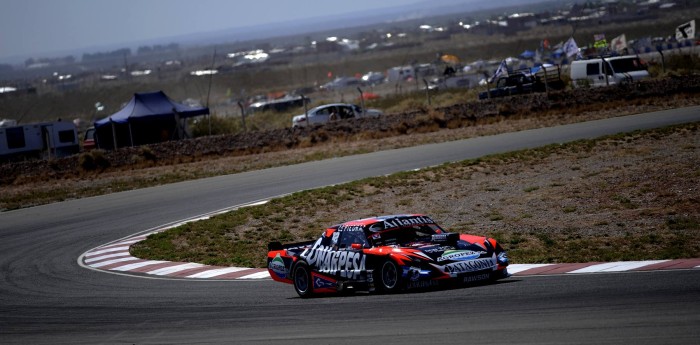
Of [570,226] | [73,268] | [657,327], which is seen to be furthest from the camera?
[73,268]

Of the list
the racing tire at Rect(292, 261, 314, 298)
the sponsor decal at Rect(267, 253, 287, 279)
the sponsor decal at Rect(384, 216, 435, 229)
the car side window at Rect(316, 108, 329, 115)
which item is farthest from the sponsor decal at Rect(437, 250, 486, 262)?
the car side window at Rect(316, 108, 329, 115)

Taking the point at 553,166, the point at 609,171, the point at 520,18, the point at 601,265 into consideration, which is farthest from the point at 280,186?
the point at 520,18

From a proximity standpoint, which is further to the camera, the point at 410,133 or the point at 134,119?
the point at 134,119

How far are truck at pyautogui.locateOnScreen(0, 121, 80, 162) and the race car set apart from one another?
1377 inches

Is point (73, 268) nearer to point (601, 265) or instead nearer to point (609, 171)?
point (601, 265)

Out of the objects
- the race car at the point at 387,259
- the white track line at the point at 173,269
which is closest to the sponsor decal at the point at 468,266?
the race car at the point at 387,259

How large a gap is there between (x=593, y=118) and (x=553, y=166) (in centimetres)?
1141

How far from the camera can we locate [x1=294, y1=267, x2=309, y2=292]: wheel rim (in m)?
15.0

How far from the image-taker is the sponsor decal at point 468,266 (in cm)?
1349

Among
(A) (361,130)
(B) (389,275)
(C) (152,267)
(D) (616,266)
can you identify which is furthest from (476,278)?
(A) (361,130)

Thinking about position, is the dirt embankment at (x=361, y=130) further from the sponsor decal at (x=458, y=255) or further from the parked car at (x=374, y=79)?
the parked car at (x=374, y=79)

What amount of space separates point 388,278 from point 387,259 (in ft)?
0.93

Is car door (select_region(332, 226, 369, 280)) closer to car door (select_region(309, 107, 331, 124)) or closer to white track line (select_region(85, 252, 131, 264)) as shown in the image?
white track line (select_region(85, 252, 131, 264))

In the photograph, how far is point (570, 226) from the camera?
18797mm
